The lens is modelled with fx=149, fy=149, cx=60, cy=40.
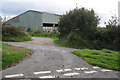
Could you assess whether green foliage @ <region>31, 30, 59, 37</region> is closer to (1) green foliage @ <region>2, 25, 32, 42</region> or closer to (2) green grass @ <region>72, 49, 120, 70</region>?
(1) green foliage @ <region>2, 25, 32, 42</region>

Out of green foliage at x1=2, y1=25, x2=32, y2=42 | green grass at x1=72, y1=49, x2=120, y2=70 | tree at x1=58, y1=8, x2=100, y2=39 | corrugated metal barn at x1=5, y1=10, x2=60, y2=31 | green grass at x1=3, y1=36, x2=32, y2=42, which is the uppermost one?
corrugated metal barn at x1=5, y1=10, x2=60, y2=31

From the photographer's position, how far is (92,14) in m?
21.1

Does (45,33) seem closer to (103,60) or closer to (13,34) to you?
(13,34)

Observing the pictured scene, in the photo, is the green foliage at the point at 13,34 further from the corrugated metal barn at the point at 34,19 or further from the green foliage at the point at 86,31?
the corrugated metal barn at the point at 34,19

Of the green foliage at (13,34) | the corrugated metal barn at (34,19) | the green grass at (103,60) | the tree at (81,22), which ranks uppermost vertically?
the corrugated metal barn at (34,19)

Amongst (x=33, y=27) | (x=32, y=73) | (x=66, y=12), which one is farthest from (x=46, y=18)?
(x=32, y=73)

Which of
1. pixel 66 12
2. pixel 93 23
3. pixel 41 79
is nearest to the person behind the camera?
pixel 41 79

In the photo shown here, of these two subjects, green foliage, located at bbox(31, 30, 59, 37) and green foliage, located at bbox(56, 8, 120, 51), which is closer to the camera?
green foliage, located at bbox(56, 8, 120, 51)

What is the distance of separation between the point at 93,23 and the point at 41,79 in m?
16.3

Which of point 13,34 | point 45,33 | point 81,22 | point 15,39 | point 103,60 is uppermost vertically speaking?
point 81,22

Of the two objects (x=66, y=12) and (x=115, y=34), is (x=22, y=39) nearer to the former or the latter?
(x=66, y=12)

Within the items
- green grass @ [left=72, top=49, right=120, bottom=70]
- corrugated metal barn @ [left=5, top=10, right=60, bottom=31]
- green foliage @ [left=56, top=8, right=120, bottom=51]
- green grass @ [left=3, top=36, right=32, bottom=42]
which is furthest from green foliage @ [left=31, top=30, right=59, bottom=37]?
green grass @ [left=72, top=49, right=120, bottom=70]

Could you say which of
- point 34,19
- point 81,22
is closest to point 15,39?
point 81,22

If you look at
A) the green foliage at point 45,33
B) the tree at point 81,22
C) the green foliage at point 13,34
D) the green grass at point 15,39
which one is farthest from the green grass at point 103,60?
the green foliage at point 45,33
